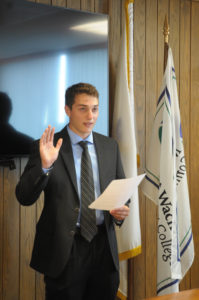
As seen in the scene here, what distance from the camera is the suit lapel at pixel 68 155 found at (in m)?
1.89

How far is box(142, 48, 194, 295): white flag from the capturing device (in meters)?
2.51

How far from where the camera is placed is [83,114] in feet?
6.38

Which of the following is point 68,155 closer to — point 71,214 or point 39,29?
point 71,214

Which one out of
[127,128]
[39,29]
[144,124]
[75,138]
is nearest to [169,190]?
[127,128]

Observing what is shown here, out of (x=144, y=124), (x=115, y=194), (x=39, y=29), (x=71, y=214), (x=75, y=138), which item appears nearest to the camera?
(x=115, y=194)

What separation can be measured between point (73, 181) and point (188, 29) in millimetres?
1875

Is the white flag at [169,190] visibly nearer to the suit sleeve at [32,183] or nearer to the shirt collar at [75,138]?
the shirt collar at [75,138]

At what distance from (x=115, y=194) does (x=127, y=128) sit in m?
0.96

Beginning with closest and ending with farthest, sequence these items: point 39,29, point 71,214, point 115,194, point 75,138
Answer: point 115,194 → point 71,214 → point 75,138 → point 39,29

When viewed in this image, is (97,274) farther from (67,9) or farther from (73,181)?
(67,9)

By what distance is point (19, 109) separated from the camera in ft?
7.76

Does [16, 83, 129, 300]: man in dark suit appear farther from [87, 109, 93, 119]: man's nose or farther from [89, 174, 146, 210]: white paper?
[89, 174, 146, 210]: white paper

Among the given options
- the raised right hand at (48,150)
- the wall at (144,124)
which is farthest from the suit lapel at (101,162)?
the wall at (144,124)

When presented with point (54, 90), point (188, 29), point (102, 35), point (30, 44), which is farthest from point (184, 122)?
point (30, 44)
